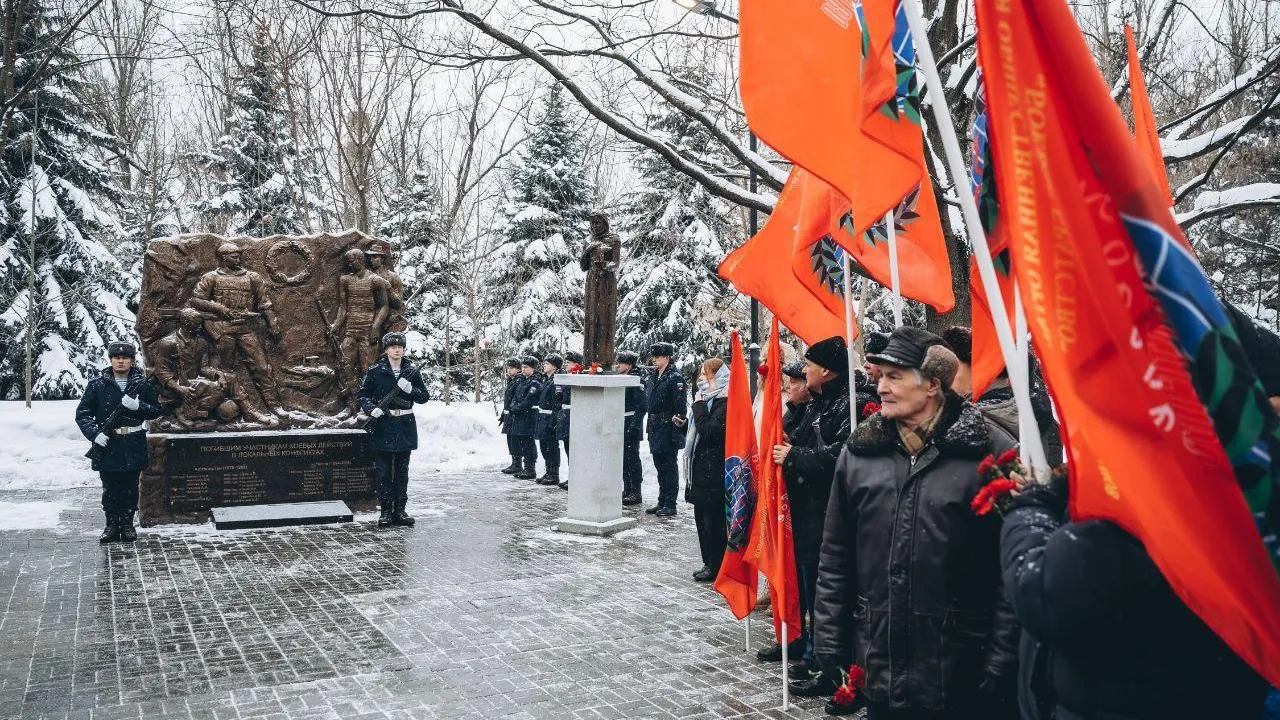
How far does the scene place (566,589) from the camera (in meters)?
8.41

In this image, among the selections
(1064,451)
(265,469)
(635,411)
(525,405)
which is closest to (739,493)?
(1064,451)

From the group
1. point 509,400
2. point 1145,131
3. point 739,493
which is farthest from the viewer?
point 509,400

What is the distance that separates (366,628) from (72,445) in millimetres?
13090

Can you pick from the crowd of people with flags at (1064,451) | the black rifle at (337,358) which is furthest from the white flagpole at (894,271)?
the black rifle at (337,358)

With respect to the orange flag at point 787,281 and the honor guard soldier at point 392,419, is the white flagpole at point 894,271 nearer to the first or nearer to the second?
the orange flag at point 787,281

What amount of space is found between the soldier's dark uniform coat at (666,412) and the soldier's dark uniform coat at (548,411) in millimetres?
2923

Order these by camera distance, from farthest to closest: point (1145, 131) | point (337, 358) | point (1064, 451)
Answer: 1. point (337, 358)
2. point (1145, 131)
3. point (1064, 451)

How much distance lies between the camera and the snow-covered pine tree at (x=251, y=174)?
87.0 feet

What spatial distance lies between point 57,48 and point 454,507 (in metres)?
7.67

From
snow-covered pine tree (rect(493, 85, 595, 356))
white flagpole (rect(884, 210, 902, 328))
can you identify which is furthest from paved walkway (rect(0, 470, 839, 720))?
snow-covered pine tree (rect(493, 85, 595, 356))

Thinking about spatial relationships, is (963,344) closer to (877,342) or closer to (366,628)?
(877,342)

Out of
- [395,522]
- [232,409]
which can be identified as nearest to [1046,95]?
[395,522]

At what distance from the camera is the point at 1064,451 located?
9.57 feet

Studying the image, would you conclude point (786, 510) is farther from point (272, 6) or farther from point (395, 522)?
point (272, 6)
